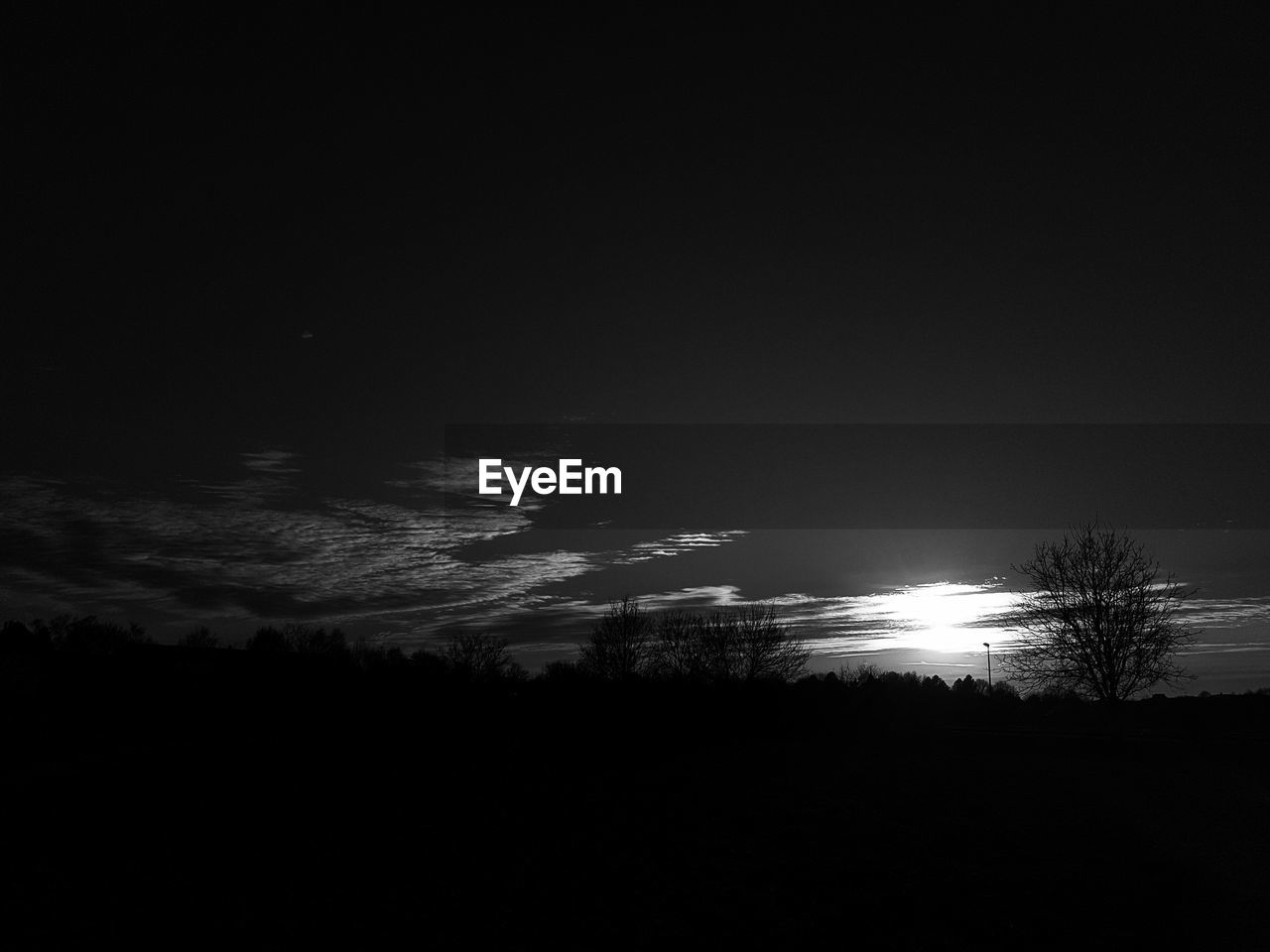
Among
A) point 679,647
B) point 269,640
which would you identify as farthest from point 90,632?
point 679,647

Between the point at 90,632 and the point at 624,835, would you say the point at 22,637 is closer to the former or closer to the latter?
the point at 90,632

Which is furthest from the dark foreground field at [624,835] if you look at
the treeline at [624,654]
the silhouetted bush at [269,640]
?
the silhouetted bush at [269,640]

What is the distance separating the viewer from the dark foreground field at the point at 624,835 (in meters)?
12.0

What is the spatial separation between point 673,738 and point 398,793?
12035mm

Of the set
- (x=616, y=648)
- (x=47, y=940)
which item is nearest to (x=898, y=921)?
(x=47, y=940)

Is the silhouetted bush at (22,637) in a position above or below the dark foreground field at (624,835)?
above

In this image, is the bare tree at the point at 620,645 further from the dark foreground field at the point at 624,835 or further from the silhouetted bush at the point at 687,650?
the dark foreground field at the point at 624,835

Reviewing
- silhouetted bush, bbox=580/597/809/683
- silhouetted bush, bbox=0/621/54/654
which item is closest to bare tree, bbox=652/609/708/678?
silhouetted bush, bbox=580/597/809/683

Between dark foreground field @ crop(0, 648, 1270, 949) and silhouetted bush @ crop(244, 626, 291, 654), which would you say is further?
silhouetted bush @ crop(244, 626, 291, 654)

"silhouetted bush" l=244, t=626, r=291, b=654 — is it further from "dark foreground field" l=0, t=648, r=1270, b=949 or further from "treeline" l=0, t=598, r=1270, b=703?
"dark foreground field" l=0, t=648, r=1270, b=949

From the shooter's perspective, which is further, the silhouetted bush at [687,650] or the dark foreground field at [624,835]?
the silhouetted bush at [687,650]

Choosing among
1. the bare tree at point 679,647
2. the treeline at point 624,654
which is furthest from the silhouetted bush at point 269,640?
the bare tree at point 679,647

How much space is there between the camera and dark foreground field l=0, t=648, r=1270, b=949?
12.0 meters

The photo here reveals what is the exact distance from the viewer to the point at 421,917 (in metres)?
12.4
